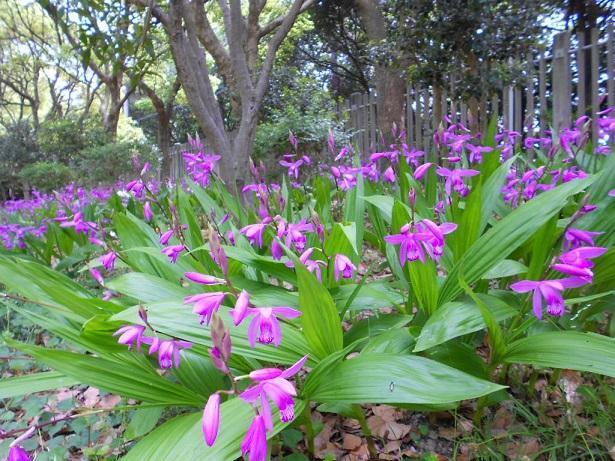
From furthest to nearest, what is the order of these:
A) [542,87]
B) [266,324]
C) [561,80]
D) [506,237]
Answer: [542,87], [561,80], [506,237], [266,324]

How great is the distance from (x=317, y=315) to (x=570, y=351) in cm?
57

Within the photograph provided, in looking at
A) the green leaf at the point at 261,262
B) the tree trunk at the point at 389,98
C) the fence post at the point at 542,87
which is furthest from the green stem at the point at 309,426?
the tree trunk at the point at 389,98

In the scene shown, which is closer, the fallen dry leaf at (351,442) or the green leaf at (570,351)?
the green leaf at (570,351)

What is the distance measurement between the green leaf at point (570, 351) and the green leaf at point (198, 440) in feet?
1.98

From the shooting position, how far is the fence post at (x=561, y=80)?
507cm

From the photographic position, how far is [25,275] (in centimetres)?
138

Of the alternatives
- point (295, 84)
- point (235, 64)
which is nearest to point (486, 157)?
point (235, 64)

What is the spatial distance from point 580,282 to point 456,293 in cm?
40

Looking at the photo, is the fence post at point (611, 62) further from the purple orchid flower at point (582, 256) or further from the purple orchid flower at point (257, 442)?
the purple orchid flower at point (257, 442)

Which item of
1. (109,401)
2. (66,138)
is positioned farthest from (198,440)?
(66,138)

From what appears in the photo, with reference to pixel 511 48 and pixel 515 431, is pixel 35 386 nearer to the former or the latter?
pixel 515 431

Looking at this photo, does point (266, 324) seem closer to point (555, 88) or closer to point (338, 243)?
point (338, 243)

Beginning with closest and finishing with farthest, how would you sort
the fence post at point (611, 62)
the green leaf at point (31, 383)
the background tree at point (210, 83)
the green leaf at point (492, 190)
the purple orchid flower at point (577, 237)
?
the green leaf at point (31, 383) < the purple orchid flower at point (577, 237) < the green leaf at point (492, 190) < the background tree at point (210, 83) < the fence post at point (611, 62)

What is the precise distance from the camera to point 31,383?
1.17 metres
